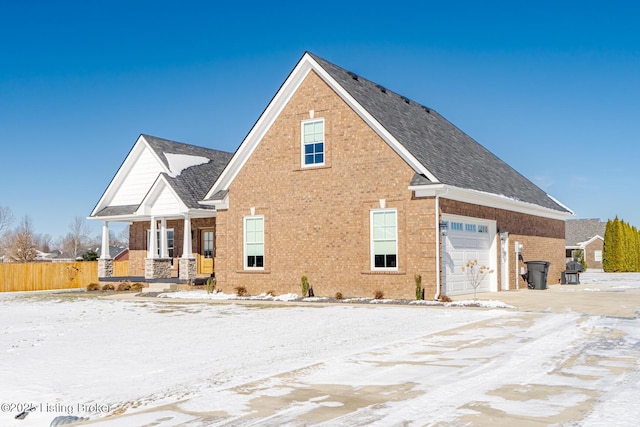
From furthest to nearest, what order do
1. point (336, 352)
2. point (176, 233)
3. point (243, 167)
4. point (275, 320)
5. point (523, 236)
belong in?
1. point (176, 233)
2. point (523, 236)
3. point (243, 167)
4. point (275, 320)
5. point (336, 352)

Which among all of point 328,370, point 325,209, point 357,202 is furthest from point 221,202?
point 328,370

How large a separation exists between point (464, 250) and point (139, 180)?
17.1 metres

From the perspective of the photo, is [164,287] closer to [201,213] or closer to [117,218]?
[201,213]

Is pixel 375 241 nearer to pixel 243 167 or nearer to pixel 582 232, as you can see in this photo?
pixel 243 167

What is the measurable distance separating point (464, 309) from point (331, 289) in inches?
220

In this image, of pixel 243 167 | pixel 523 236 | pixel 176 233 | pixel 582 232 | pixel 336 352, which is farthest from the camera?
pixel 582 232

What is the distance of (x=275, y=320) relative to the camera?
15.9 meters

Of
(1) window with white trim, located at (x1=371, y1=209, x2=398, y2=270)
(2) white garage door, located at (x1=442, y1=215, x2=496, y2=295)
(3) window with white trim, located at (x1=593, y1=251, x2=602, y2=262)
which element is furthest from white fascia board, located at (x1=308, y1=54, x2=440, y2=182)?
(3) window with white trim, located at (x1=593, y1=251, x2=602, y2=262)

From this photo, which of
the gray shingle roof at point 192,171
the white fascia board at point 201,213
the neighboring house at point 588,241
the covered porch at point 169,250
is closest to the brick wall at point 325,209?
the white fascia board at point 201,213

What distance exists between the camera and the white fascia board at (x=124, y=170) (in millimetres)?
31781

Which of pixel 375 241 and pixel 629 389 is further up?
pixel 375 241

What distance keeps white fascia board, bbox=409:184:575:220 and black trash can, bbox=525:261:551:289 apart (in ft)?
7.54

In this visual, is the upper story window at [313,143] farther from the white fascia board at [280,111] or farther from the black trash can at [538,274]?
the black trash can at [538,274]

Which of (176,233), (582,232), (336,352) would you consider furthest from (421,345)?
(582,232)
